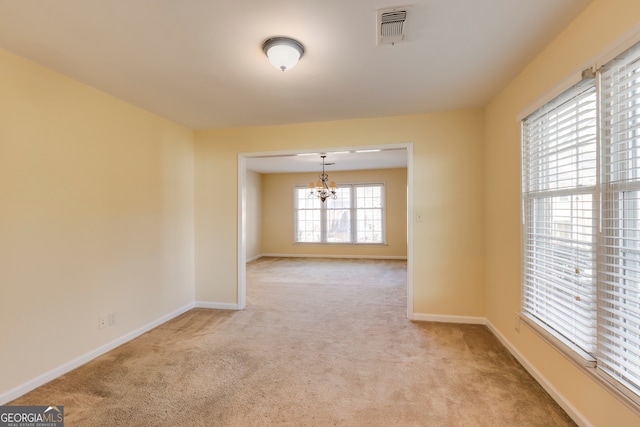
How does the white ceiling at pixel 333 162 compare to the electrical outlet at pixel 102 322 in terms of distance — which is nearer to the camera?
the electrical outlet at pixel 102 322

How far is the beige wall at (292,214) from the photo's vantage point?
833 cm

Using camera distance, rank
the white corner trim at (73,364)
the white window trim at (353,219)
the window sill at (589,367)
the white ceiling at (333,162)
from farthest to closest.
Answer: the white window trim at (353,219), the white ceiling at (333,162), the white corner trim at (73,364), the window sill at (589,367)

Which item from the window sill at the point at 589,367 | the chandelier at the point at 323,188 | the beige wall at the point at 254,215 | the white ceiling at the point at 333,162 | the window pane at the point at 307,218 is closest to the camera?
the window sill at the point at 589,367

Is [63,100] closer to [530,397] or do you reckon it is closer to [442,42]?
[442,42]

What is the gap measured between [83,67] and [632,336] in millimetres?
3941

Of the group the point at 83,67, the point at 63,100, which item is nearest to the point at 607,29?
the point at 83,67

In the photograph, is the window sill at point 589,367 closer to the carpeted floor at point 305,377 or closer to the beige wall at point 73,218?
the carpeted floor at point 305,377

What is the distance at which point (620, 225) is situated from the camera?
5.06 feet

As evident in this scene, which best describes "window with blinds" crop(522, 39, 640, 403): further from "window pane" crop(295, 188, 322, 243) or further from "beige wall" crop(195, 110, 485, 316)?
"window pane" crop(295, 188, 322, 243)

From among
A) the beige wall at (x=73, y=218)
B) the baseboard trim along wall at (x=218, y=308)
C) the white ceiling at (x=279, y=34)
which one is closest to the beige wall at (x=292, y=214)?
the baseboard trim along wall at (x=218, y=308)

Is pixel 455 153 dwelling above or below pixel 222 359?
above

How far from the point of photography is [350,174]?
8.65 metres

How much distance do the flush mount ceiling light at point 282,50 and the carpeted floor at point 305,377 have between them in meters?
2.38

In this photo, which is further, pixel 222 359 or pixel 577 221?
pixel 222 359
